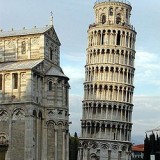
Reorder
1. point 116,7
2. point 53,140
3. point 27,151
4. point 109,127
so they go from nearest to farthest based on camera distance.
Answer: point 27,151
point 53,140
point 109,127
point 116,7

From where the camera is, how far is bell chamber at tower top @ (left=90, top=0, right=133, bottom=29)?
81188 millimetres

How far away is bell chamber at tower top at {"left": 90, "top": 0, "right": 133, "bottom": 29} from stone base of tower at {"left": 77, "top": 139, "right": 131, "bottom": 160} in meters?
19.0

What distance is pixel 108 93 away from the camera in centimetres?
7725

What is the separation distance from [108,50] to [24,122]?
3032cm

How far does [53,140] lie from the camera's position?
179 ft

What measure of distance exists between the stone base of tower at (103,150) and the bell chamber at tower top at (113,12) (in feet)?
62.2

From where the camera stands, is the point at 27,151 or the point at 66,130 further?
the point at 66,130

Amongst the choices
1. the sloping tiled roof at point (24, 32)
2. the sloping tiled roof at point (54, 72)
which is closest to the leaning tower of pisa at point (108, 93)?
the sloping tiled roof at point (54, 72)

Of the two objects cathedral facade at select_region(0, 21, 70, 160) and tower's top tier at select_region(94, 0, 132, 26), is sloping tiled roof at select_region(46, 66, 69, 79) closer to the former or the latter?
cathedral facade at select_region(0, 21, 70, 160)

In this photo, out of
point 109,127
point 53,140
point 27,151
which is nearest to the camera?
point 27,151

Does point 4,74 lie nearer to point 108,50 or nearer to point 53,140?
point 53,140

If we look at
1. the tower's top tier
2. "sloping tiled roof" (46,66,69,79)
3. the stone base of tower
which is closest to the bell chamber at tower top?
the tower's top tier

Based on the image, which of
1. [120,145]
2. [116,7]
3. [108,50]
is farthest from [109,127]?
[116,7]

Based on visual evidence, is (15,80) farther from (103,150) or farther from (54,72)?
(103,150)
